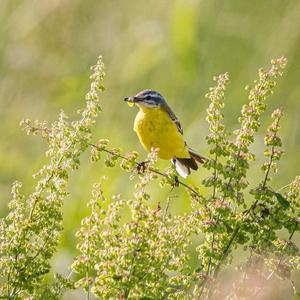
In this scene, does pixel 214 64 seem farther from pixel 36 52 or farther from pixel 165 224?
pixel 165 224

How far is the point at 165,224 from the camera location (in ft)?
6.31

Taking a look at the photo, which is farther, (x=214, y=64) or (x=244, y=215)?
(x=214, y=64)

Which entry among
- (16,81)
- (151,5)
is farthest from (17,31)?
(151,5)

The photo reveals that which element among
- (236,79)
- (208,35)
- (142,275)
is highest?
(208,35)

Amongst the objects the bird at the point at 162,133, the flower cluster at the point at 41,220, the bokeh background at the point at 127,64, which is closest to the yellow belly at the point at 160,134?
the bird at the point at 162,133

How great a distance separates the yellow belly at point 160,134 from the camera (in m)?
3.55

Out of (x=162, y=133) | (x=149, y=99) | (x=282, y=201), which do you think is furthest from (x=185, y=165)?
(x=282, y=201)

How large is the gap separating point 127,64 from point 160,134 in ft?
4.67

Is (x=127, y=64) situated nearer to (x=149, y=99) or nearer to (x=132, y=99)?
(x=149, y=99)

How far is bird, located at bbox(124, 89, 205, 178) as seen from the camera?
3559 millimetres

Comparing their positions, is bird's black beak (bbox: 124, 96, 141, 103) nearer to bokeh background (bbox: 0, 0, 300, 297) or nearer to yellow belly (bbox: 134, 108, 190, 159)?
yellow belly (bbox: 134, 108, 190, 159)

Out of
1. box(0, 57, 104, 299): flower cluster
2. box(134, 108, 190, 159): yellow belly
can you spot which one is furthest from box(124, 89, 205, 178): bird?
box(0, 57, 104, 299): flower cluster

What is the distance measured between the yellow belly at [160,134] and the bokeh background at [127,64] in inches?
13.9

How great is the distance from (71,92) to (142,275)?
3.39m
